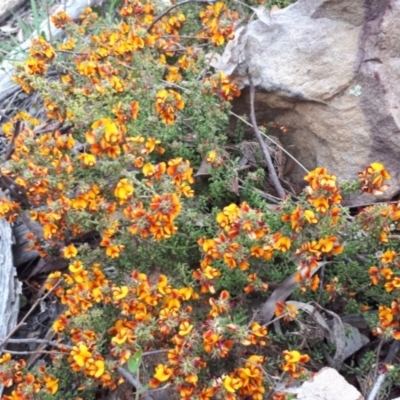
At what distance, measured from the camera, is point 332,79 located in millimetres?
3168

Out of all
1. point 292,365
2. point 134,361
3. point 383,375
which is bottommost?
point 383,375

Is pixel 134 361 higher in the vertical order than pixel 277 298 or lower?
higher

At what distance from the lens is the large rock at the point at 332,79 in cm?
308

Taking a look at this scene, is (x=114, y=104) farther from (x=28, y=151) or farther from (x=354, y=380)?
(x=354, y=380)

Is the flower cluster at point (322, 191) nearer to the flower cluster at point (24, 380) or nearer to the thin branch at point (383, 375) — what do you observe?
the thin branch at point (383, 375)

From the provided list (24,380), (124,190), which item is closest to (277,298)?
(124,190)

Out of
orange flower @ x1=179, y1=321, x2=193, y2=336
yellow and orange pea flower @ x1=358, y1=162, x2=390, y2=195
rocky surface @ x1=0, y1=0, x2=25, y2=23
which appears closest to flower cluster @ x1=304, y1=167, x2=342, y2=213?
yellow and orange pea flower @ x1=358, y1=162, x2=390, y2=195

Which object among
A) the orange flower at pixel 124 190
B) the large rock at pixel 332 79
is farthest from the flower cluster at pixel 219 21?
the orange flower at pixel 124 190

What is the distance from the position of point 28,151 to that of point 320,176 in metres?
1.30

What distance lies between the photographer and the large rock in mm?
3082

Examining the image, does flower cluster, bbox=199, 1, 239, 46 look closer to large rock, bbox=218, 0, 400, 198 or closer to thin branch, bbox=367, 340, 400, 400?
large rock, bbox=218, 0, 400, 198

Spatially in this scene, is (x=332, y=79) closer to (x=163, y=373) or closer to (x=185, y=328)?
(x=185, y=328)

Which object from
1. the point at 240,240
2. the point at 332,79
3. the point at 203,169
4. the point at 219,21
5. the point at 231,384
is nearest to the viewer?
the point at 231,384

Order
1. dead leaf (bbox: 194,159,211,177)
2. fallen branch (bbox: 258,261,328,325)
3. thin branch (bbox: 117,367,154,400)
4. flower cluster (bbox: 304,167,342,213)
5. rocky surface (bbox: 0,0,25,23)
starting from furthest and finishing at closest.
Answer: rocky surface (bbox: 0,0,25,23)
dead leaf (bbox: 194,159,211,177)
fallen branch (bbox: 258,261,328,325)
thin branch (bbox: 117,367,154,400)
flower cluster (bbox: 304,167,342,213)
